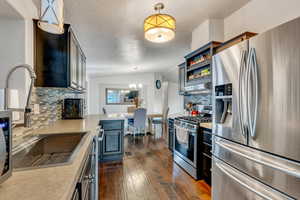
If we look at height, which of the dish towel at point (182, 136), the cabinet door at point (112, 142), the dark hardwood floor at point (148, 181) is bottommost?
the dark hardwood floor at point (148, 181)

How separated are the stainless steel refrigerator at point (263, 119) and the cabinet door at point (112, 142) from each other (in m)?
2.02

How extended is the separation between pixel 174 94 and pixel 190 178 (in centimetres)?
700

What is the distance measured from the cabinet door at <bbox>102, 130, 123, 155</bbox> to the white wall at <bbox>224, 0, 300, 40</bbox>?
104 inches

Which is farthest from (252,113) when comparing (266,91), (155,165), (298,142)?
(155,165)

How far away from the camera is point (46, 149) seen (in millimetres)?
1536

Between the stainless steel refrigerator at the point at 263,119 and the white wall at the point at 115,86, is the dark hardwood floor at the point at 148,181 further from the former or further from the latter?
the white wall at the point at 115,86

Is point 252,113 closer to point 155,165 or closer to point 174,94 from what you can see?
point 155,165

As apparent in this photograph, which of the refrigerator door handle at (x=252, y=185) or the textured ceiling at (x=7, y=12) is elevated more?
the textured ceiling at (x=7, y=12)

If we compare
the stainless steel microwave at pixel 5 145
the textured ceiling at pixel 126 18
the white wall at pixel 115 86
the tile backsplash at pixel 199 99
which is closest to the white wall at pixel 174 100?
the white wall at pixel 115 86

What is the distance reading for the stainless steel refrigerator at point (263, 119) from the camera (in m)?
1.02

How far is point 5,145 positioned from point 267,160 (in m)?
1.55

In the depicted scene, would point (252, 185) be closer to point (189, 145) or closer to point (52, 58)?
point (189, 145)

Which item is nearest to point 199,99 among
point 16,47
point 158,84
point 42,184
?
point 16,47

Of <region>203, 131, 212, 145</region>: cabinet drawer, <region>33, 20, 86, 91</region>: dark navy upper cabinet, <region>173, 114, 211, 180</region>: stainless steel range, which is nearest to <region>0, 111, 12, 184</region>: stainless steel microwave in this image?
<region>33, 20, 86, 91</region>: dark navy upper cabinet
